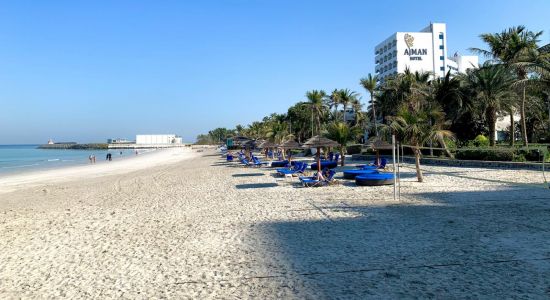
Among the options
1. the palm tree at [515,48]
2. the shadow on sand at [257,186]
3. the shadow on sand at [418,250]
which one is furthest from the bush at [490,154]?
the shadow on sand at [257,186]

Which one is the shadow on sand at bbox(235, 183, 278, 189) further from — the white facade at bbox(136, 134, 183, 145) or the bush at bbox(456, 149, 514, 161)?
the white facade at bbox(136, 134, 183, 145)

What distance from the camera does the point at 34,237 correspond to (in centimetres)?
908

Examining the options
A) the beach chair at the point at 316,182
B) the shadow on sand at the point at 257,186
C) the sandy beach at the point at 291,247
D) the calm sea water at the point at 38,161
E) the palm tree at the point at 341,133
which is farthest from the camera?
the calm sea water at the point at 38,161

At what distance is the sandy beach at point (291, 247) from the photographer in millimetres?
5309

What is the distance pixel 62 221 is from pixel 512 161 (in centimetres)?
2017

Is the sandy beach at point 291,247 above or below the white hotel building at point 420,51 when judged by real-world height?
below

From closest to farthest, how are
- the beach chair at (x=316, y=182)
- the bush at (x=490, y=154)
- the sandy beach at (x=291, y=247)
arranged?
the sandy beach at (x=291, y=247)
the beach chair at (x=316, y=182)
the bush at (x=490, y=154)

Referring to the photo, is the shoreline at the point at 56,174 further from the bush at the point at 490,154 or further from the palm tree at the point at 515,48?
the palm tree at the point at 515,48

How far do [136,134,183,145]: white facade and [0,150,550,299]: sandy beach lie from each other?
175874 mm

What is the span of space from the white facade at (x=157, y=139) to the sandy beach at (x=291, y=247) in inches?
6924

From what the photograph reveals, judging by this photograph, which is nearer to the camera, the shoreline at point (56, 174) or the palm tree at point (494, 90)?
the shoreline at point (56, 174)

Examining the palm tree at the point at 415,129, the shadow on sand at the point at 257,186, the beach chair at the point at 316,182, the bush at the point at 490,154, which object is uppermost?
the palm tree at the point at 415,129

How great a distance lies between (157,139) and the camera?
185500 mm

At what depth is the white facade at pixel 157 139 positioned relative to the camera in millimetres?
181875
